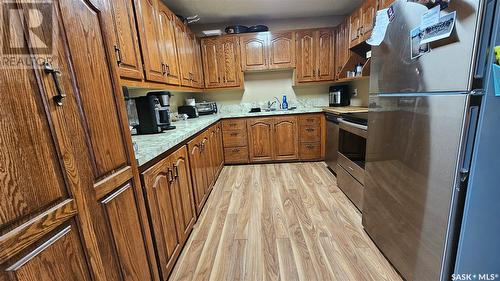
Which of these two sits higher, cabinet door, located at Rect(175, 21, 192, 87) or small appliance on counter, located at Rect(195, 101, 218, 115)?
cabinet door, located at Rect(175, 21, 192, 87)

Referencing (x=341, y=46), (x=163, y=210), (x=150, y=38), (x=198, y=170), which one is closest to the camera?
(x=163, y=210)

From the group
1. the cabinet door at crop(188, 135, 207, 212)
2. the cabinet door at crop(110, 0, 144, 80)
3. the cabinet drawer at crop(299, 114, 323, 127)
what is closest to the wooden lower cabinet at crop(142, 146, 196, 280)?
the cabinet door at crop(188, 135, 207, 212)

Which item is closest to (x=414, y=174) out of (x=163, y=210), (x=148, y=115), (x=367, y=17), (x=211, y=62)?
(x=163, y=210)

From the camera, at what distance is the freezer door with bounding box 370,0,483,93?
0.82 metres

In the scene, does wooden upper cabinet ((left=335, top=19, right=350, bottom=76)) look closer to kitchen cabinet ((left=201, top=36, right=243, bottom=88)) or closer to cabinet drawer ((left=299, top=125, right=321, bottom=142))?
cabinet drawer ((left=299, top=125, right=321, bottom=142))

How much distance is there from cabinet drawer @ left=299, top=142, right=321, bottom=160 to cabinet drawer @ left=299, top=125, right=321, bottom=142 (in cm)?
8

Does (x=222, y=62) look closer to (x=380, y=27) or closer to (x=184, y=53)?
(x=184, y=53)

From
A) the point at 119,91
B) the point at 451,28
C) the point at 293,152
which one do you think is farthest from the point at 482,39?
the point at 293,152

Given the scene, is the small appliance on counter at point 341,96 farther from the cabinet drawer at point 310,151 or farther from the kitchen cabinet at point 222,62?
the kitchen cabinet at point 222,62

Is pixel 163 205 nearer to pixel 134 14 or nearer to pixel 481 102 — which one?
pixel 134 14

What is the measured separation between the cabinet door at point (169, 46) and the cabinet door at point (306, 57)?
1972 mm

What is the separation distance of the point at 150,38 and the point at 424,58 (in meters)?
1.97

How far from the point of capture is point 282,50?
3416mm

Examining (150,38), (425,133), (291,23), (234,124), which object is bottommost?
(234,124)
